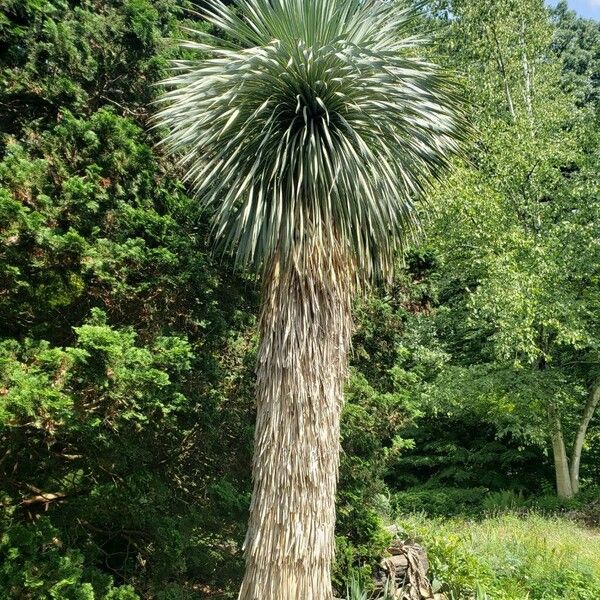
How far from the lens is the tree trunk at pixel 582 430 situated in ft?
36.5

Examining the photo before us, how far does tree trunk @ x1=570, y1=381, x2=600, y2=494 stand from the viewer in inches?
438

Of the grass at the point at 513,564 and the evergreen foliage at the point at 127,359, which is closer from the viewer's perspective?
the evergreen foliage at the point at 127,359

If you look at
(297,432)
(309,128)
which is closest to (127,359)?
(297,432)

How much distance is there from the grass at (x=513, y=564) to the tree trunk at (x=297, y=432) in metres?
2.58

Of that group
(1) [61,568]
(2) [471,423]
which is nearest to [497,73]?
(2) [471,423]

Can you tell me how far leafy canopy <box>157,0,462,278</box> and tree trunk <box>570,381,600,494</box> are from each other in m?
8.58

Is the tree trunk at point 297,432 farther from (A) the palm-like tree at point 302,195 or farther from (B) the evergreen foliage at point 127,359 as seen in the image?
(B) the evergreen foliage at point 127,359

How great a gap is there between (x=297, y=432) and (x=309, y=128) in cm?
205

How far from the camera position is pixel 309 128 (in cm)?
400

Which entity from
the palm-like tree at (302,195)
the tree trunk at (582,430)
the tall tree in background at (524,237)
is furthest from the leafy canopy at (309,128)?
the tree trunk at (582,430)

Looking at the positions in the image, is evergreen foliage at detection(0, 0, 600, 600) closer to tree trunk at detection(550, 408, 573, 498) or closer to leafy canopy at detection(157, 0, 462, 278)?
leafy canopy at detection(157, 0, 462, 278)

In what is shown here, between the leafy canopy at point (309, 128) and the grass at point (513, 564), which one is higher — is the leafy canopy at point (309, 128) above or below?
above

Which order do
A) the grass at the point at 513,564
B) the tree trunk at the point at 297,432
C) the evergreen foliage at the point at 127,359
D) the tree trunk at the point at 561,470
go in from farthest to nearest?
the tree trunk at the point at 561,470
the grass at the point at 513,564
the evergreen foliage at the point at 127,359
the tree trunk at the point at 297,432

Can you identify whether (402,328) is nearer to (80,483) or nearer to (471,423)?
(80,483)
